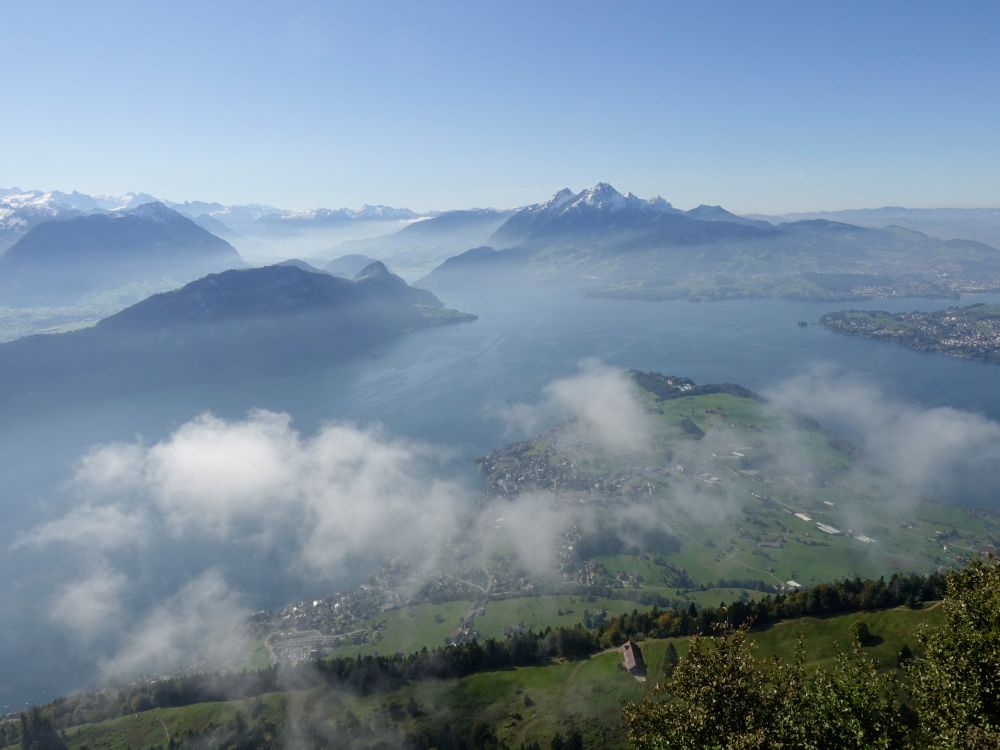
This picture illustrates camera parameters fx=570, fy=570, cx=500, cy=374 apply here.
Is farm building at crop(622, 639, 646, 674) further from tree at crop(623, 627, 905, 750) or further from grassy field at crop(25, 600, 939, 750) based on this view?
tree at crop(623, 627, 905, 750)

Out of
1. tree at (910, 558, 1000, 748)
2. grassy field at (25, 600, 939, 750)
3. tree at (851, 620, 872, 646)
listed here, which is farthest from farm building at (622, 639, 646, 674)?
tree at (910, 558, 1000, 748)

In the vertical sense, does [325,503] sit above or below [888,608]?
below

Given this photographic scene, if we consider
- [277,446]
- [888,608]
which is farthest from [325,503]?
[888,608]

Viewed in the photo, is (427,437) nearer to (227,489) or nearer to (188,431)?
(227,489)

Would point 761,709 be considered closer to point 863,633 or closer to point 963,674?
point 963,674

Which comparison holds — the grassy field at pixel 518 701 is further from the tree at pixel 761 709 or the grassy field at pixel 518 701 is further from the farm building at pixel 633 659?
the tree at pixel 761 709

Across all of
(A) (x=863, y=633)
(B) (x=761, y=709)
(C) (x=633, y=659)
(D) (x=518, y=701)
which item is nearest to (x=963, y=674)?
(B) (x=761, y=709)
